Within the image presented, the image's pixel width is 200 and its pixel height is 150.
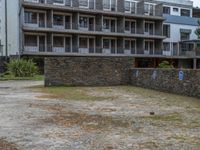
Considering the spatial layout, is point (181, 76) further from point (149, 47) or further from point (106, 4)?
point (149, 47)

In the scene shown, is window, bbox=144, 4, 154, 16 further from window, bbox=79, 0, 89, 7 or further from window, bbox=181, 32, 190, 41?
window, bbox=79, 0, 89, 7

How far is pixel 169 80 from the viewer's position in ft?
69.2

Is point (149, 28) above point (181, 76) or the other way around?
above

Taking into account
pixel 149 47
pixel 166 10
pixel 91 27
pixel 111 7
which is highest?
pixel 166 10

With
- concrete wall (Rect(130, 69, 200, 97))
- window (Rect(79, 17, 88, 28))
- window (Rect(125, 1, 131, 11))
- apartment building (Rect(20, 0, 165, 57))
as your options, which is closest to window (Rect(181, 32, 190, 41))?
apartment building (Rect(20, 0, 165, 57))

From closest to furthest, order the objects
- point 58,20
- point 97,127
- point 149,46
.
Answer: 1. point 97,127
2. point 58,20
3. point 149,46

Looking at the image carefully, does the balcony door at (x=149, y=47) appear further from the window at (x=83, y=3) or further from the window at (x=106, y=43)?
the window at (x=83, y=3)

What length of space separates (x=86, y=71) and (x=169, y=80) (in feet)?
24.6

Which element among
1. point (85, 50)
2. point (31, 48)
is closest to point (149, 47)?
point (85, 50)

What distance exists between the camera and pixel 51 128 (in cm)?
947

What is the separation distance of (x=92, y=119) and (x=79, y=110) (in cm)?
206

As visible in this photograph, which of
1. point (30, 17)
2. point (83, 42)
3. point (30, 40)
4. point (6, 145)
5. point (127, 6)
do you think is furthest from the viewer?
point (127, 6)

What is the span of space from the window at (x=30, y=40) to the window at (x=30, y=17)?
6.50ft

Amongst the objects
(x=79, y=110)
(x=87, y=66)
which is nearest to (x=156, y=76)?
(x=87, y=66)
